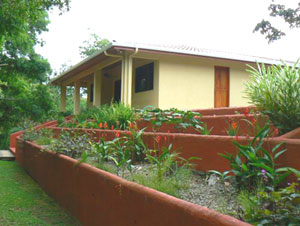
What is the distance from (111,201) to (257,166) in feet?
Result: 4.96

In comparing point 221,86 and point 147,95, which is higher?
point 221,86

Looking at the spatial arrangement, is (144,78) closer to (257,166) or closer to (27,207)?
(27,207)

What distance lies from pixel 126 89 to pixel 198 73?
109 inches

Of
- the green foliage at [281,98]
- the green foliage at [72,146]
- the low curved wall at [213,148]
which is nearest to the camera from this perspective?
the low curved wall at [213,148]

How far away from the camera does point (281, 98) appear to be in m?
3.32

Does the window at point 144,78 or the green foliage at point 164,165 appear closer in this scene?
the green foliage at point 164,165

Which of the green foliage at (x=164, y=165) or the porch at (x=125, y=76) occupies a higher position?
the porch at (x=125, y=76)

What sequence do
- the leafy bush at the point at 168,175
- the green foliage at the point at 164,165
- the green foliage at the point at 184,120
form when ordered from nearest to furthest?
the leafy bush at the point at 168,175
the green foliage at the point at 164,165
the green foliage at the point at 184,120

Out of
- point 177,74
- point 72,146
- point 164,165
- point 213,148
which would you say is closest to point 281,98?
point 213,148

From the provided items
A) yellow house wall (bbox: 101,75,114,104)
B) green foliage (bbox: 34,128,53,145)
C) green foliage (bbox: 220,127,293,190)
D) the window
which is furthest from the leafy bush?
yellow house wall (bbox: 101,75,114,104)

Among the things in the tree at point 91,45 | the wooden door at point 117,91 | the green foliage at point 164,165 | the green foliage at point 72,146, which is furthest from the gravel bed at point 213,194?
the tree at point 91,45

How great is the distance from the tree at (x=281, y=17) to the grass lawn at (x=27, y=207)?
16498 millimetres

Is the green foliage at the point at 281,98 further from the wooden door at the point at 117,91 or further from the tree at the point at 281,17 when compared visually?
the tree at the point at 281,17

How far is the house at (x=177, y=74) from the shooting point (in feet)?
36.0
